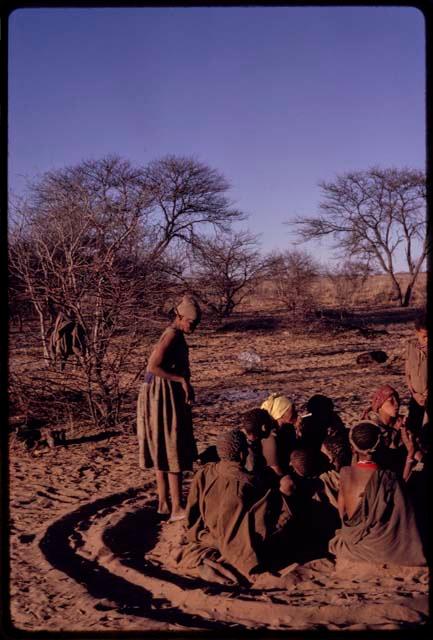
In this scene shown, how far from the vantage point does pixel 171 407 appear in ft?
15.5

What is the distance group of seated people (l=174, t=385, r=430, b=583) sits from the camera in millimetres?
3689

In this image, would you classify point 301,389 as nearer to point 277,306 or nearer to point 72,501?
point 72,501

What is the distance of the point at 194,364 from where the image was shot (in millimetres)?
13328

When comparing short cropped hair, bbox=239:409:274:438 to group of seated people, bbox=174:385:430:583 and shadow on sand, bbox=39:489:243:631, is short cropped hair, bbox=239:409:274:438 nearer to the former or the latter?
group of seated people, bbox=174:385:430:583

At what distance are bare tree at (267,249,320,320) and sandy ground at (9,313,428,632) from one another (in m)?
12.2

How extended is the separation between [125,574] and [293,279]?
1870 cm

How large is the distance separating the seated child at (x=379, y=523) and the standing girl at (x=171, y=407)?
134 centimetres

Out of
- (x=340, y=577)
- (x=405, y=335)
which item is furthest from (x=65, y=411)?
(x=405, y=335)

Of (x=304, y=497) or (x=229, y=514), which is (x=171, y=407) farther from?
(x=304, y=497)

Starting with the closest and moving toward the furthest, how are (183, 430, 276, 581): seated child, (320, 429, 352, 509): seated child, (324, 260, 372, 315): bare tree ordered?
(183, 430, 276, 581): seated child < (320, 429, 352, 509): seated child < (324, 260, 372, 315): bare tree

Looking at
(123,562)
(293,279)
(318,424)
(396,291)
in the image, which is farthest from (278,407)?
(396,291)

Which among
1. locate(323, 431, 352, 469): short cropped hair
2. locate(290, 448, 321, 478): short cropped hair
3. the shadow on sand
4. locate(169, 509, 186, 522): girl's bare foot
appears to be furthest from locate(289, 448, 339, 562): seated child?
locate(169, 509, 186, 522): girl's bare foot

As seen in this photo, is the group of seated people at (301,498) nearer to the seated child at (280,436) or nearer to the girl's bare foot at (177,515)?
the seated child at (280,436)

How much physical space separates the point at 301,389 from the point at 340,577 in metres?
6.50
